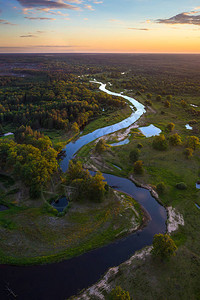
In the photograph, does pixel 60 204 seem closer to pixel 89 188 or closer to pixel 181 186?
pixel 89 188

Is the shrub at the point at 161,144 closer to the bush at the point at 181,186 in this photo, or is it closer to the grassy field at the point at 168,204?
the grassy field at the point at 168,204

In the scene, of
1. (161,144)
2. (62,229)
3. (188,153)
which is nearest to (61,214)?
(62,229)

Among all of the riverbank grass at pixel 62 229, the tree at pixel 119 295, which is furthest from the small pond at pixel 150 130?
the tree at pixel 119 295

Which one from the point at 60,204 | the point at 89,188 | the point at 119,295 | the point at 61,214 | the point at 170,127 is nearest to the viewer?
the point at 119,295

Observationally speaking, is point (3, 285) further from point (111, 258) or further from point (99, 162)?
point (99, 162)

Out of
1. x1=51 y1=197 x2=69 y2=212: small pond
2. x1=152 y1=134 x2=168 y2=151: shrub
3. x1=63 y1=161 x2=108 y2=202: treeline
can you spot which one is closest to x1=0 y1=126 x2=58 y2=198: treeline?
x1=51 y1=197 x2=69 y2=212: small pond

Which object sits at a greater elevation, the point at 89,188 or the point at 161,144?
the point at 161,144
